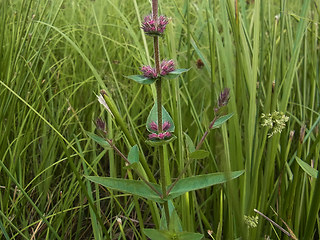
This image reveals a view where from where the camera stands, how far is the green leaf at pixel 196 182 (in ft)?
2.46

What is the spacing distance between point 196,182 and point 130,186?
0.13 m

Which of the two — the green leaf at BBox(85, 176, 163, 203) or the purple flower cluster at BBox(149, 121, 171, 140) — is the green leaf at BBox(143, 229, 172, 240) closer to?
the green leaf at BBox(85, 176, 163, 203)

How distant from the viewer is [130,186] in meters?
0.79

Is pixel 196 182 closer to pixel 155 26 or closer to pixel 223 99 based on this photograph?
pixel 223 99

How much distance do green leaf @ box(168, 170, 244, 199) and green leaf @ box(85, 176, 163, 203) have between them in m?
0.03

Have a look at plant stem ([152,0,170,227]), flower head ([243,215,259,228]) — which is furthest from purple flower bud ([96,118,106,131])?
flower head ([243,215,259,228])

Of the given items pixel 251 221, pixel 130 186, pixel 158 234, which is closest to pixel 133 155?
pixel 130 186

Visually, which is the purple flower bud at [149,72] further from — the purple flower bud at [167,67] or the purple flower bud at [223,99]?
the purple flower bud at [223,99]

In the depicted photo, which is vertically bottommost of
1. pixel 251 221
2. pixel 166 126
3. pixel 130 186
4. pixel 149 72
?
pixel 251 221

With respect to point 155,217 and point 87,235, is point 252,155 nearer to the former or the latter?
point 155,217

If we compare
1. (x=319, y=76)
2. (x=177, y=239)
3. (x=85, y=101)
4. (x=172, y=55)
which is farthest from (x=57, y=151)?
(x=319, y=76)

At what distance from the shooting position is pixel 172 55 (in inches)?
45.2

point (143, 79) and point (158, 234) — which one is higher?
point (143, 79)

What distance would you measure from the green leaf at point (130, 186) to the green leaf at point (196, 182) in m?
0.03
